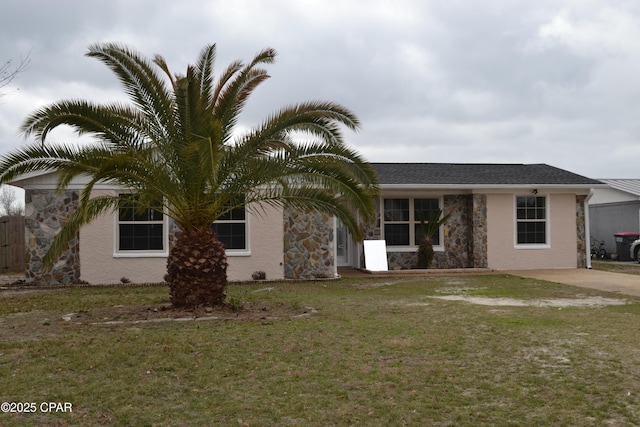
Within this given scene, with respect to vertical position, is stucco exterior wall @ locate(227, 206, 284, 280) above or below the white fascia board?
below

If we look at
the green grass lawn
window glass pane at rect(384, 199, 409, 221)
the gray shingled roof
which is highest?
the gray shingled roof

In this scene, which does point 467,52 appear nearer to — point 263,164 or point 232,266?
point 263,164

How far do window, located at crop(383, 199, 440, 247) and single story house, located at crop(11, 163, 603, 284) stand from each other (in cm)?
3

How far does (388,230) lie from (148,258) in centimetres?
765

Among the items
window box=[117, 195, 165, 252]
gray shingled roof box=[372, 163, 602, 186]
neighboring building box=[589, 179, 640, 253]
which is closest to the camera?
window box=[117, 195, 165, 252]

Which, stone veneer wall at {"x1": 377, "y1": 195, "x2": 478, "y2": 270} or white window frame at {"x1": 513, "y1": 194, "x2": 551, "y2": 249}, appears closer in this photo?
white window frame at {"x1": 513, "y1": 194, "x2": 551, "y2": 249}

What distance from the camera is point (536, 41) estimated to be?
14188 mm

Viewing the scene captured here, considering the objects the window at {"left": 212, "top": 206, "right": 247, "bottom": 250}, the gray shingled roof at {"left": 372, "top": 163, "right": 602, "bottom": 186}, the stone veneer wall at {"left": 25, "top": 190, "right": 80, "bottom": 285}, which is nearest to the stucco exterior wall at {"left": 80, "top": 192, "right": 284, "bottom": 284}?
the window at {"left": 212, "top": 206, "right": 247, "bottom": 250}

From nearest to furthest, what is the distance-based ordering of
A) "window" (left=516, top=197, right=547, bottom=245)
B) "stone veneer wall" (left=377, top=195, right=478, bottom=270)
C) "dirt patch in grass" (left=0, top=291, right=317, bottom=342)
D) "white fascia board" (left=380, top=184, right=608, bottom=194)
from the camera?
"dirt patch in grass" (left=0, top=291, right=317, bottom=342) < "white fascia board" (left=380, top=184, right=608, bottom=194) < "window" (left=516, top=197, right=547, bottom=245) < "stone veneer wall" (left=377, top=195, right=478, bottom=270)

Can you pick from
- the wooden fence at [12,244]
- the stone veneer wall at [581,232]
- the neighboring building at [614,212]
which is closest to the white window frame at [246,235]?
the wooden fence at [12,244]

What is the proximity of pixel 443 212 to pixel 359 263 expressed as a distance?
123 inches

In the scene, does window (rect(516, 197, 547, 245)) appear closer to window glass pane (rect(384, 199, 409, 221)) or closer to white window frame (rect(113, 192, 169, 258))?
window glass pane (rect(384, 199, 409, 221))

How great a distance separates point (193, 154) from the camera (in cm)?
905

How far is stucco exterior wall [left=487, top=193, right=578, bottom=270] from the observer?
18719 millimetres
